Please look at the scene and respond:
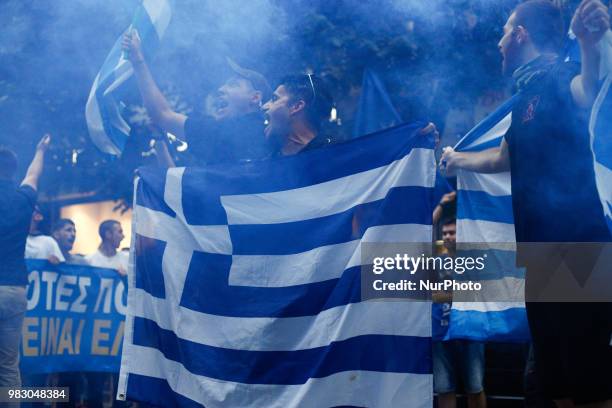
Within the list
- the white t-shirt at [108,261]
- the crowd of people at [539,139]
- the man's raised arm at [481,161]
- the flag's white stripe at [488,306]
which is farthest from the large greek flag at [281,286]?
the white t-shirt at [108,261]

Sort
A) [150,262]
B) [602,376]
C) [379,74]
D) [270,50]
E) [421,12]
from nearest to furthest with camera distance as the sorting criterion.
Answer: [602,376] < [150,262] < [421,12] < [270,50] < [379,74]

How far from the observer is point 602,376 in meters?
2.81

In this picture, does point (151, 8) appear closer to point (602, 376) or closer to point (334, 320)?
point (334, 320)

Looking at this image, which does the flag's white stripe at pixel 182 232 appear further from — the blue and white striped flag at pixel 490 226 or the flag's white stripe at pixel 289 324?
the blue and white striped flag at pixel 490 226

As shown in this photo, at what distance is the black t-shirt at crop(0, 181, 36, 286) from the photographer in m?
4.97

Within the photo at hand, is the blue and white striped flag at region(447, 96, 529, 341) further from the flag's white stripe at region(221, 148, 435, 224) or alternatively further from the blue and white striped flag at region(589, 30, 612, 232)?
the blue and white striped flag at region(589, 30, 612, 232)

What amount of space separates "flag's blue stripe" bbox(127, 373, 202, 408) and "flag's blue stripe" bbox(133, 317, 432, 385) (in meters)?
0.13

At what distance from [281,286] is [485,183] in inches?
60.2

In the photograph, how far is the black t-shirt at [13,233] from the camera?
4973 millimetres

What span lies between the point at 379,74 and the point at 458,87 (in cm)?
73

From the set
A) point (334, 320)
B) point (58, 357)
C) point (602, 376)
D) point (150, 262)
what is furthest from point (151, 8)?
point (58, 357)

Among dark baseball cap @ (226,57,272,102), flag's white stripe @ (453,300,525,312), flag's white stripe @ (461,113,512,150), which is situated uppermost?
dark baseball cap @ (226,57,272,102)

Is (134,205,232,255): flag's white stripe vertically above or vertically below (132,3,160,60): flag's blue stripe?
below

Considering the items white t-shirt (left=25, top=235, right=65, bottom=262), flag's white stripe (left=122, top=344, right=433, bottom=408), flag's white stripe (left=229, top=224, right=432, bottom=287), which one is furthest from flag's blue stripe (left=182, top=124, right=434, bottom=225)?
white t-shirt (left=25, top=235, right=65, bottom=262)
